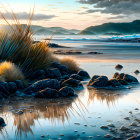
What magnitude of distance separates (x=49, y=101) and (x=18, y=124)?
203 cm

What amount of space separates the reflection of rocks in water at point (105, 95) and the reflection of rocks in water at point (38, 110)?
584 mm

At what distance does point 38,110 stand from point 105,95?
2462 mm

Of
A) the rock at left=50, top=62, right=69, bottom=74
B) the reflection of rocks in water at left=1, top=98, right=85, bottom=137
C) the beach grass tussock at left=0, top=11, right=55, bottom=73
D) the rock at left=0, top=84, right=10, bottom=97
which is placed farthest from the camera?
the rock at left=50, top=62, right=69, bottom=74

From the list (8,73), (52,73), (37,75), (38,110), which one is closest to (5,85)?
(8,73)

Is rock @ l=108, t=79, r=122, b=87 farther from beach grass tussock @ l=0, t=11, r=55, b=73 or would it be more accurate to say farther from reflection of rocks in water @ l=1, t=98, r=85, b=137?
beach grass tussock @ l=0, t=11, r=55, b=73

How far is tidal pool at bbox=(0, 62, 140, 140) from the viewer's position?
480 cm

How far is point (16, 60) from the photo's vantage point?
34.2 feet

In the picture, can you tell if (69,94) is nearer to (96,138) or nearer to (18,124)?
(18,124)

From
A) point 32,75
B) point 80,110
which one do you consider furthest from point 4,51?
point 80,110

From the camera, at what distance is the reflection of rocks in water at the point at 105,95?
7395mm

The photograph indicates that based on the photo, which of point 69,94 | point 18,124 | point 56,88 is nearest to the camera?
point 18,124

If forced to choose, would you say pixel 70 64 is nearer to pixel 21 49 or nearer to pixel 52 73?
pixel 52 73

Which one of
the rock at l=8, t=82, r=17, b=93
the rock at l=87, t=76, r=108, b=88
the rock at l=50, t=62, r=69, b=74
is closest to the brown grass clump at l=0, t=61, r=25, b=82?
the rock at l=8, t=82, r=17, b=93

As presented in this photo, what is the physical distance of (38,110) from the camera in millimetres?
6359
